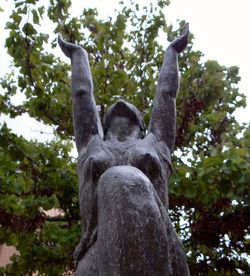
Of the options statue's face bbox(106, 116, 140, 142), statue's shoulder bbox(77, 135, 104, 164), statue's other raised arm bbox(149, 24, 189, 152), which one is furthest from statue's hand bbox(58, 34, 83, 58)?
statue's shoulder bbox(77, 135, 104, 164)

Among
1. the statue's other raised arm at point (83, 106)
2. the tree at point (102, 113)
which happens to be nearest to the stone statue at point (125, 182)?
the statue's other raised arm at point (83, 106)

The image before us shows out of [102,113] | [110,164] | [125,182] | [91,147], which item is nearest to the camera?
[125,182]

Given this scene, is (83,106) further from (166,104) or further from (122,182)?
(122,182)

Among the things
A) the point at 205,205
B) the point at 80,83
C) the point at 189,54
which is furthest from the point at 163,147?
the point at 189,54

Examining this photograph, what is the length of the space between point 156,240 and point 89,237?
707 millimetres

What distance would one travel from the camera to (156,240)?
2.56 meters

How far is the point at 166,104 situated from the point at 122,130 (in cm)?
46

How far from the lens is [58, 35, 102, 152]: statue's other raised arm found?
400cm

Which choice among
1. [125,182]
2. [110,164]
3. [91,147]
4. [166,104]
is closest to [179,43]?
[166,104]

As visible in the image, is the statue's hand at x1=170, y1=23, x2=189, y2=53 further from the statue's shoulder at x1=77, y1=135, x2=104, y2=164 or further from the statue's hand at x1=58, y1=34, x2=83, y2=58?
the statue's shoulder at x1=77, y1=135, x2=104, y2=164

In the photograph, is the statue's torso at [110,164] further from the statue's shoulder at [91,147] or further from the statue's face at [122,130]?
the statue's face at [122,130]

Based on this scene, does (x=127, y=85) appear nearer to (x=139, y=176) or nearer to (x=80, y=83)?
(x=80, y=83)

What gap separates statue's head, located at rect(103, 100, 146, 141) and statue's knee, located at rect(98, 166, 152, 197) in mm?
1075

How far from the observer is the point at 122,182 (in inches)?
109
